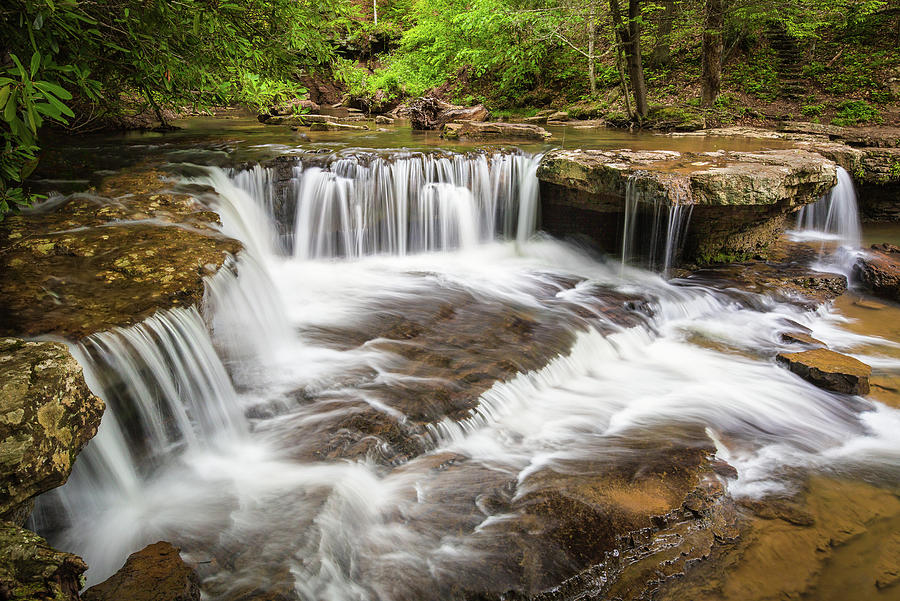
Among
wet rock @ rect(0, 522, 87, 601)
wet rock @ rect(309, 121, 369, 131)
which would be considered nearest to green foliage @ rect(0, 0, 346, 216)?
wet rock @ rect(0, 522, 87, 601)

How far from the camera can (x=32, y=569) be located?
5.84 ft

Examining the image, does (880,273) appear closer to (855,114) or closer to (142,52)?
(855,114)

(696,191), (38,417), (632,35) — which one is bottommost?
(38,417)

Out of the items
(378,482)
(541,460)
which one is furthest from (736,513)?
(378,482)

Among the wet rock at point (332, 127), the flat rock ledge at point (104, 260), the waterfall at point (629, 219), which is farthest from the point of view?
the wet rock at point (332, 127)

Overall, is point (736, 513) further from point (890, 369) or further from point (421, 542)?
point (890, 369)

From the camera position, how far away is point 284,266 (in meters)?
7.41

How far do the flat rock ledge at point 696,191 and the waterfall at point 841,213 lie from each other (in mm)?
1530

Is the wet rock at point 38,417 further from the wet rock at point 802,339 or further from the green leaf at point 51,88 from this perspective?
the wet rock at point 802,339

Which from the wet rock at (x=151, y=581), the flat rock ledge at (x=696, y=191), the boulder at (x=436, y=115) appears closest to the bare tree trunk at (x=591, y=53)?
the boulder at (x=436, y=115)

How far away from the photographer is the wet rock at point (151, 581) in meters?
2.18

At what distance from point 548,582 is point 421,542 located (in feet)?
2.43

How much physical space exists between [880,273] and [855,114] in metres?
7.63

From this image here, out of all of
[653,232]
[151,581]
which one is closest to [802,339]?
[653,232]
